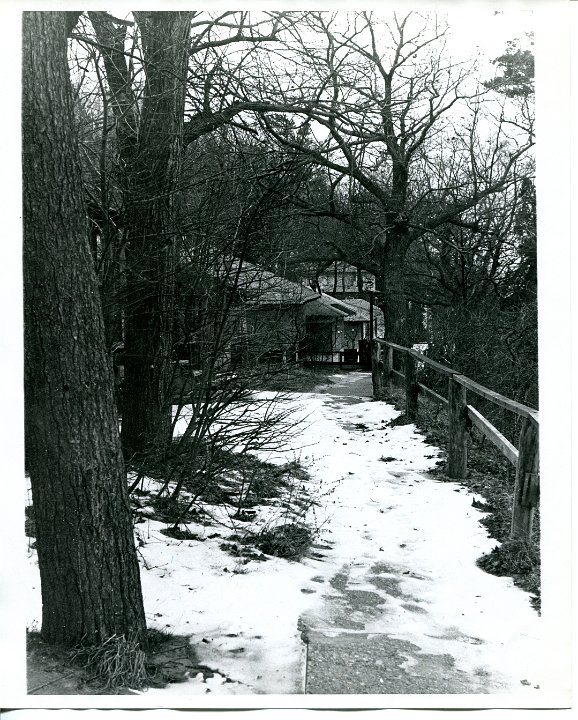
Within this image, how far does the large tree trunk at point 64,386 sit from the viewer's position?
2.85m

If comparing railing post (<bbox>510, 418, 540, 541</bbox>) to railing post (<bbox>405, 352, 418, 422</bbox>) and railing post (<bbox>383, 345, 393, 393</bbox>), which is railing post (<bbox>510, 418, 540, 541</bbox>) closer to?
railing post (<bbox>405, 352, 418, 422</bbox>)

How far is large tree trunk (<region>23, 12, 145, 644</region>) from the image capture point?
9.36 ft

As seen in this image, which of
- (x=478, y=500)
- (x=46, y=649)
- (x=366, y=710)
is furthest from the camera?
(x=478, y=500)

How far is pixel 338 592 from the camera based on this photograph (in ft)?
12.7

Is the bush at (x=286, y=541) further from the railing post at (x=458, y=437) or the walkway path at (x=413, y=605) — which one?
the railing post at (x=458, y=437)

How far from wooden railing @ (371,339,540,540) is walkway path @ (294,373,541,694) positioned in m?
0.29

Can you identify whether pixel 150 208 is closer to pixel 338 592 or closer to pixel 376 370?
pixel 338 592

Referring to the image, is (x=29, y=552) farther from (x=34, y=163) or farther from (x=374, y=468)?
(x=374, y=468)

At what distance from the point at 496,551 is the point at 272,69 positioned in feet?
13.9

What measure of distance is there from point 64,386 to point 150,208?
267 centimetres

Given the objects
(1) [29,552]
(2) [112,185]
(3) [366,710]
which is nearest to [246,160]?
(2) [112,185]

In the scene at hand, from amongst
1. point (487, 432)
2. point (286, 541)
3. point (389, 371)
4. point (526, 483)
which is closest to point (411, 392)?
point (389, 371)

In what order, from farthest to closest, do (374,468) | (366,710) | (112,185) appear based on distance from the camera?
(374,468) → (112,185) → (366,710)

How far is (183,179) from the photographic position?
5.22 metres
